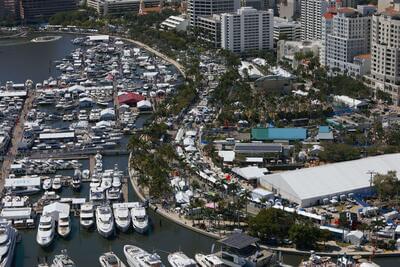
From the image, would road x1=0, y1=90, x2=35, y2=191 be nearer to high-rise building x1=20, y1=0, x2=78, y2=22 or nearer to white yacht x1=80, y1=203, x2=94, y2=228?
white yacht x1=80, y1=203, x2=94, y2=228

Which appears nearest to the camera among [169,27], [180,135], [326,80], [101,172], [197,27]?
[101,172]

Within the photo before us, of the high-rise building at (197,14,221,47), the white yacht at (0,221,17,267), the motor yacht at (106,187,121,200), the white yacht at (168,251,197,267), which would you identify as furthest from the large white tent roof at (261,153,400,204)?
the high-rise building at (197,14,221,47)

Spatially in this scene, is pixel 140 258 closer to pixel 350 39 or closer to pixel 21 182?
pixel 21 182

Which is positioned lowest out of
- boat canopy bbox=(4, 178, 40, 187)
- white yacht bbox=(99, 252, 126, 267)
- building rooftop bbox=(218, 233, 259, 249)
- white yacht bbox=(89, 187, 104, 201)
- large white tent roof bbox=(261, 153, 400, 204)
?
boat canopy bbox=(4, 178, 40, 187)

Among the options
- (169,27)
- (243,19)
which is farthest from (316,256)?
(169,27)

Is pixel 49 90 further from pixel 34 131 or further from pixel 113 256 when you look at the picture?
pixel 113 256
